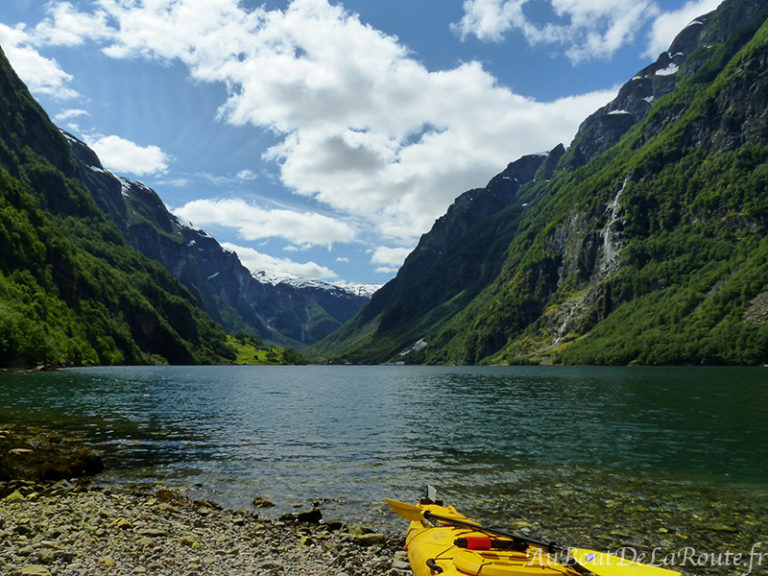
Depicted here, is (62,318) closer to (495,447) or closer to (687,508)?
(495,447)

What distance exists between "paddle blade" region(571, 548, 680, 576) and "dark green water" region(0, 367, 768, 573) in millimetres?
6447

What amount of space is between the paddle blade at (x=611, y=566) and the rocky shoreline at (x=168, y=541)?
16.0 ft

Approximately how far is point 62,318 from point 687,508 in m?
193

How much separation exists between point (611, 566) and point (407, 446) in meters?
24.9

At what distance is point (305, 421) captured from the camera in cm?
4894

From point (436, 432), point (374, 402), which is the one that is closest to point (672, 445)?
point (436, 432)

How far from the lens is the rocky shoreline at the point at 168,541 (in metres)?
13.3

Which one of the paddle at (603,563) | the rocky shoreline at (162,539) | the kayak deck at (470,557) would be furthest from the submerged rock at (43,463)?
the paddle at (603,563)

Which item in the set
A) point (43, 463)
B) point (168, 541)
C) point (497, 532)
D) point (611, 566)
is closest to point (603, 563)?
point (611, 566)

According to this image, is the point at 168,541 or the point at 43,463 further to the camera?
the point at 43,463

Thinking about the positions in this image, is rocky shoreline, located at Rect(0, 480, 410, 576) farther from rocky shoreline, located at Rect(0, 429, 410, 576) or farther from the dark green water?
the dark green water

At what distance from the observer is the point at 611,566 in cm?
1135

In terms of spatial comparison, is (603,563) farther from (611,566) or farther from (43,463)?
(43,463)

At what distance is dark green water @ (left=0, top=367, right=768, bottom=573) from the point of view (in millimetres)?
21191
